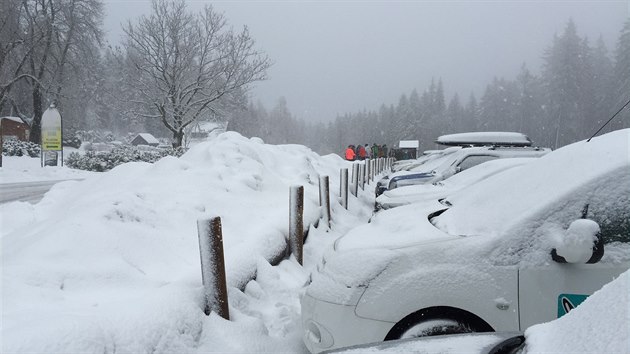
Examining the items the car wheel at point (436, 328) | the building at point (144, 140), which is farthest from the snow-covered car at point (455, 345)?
the building at point (144, 140)

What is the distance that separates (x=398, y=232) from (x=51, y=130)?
66.8 ft

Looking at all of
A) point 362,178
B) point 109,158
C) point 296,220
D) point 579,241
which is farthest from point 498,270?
point 109,158

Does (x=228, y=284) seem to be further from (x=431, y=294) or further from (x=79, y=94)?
(x=79, y=94)

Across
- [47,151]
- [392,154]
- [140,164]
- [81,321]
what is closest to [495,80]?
[392,154]

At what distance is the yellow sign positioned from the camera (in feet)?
63.6

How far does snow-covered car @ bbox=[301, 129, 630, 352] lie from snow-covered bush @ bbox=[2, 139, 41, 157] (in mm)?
26381

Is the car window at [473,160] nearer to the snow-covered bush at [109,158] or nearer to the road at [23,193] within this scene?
the road at [23,193]

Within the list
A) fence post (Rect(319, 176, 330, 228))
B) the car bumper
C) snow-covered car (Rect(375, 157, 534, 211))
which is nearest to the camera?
the car bumper

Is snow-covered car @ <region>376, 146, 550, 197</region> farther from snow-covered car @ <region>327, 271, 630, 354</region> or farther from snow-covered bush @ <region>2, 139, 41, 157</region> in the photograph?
snow-covered bush @ <region>2, 139, 41, 157</region>

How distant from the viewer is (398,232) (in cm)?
345

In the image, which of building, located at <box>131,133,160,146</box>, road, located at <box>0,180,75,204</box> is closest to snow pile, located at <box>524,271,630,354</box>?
road, located at <box>0,180,75,204</box>

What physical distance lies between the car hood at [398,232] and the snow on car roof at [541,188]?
165 millimetres

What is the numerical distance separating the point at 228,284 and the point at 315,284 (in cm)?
112

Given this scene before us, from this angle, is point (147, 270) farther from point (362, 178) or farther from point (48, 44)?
point (48, 44)
